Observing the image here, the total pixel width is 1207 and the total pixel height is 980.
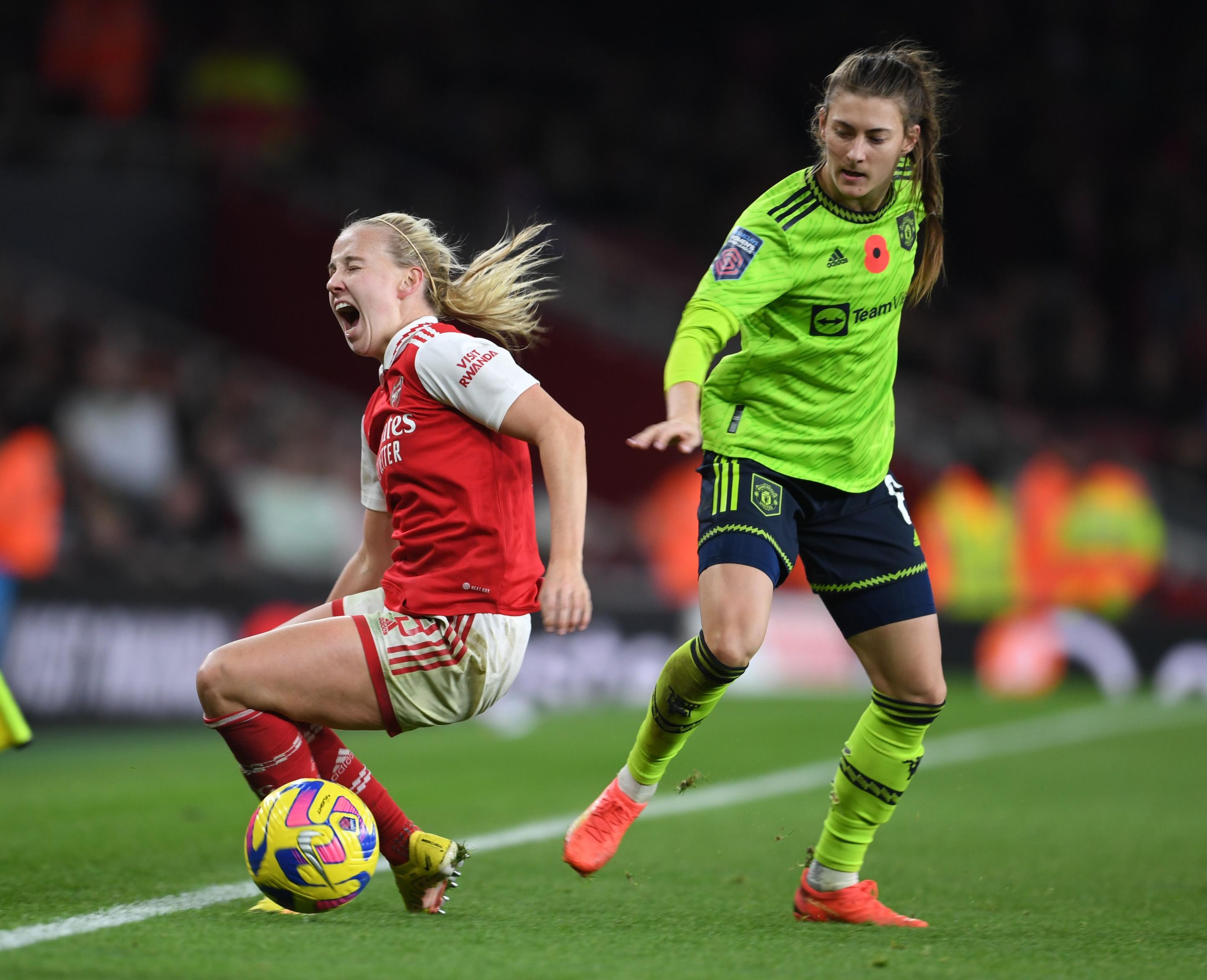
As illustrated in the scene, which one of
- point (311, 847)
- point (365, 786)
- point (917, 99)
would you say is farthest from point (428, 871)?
point (917, 99)

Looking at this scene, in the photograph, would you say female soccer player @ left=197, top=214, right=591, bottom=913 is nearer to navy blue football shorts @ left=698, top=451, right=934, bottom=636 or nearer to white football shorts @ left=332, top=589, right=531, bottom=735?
white football shorts @ left=332, top=589, right=531, bottom=735

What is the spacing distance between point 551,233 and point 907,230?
533 inches

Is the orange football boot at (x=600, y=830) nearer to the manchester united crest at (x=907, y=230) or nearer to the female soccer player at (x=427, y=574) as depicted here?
the female soccer player at (x=427, y=574)

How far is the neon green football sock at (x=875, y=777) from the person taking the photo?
4422mm

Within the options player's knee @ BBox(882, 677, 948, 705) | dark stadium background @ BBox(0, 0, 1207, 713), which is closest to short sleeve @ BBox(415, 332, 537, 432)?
player's knee @ BBox(882, 677, 948, 705)

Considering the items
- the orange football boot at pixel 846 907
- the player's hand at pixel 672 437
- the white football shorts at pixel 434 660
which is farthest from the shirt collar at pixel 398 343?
the orange football boot at pixel 846 907

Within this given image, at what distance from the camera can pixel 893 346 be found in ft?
15.0

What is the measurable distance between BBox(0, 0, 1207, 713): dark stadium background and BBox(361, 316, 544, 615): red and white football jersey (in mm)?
6473

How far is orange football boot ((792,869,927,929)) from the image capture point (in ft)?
14.2

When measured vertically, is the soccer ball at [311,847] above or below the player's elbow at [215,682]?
below

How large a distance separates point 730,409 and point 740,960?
154 cm

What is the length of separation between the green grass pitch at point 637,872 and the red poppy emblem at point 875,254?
1.72 meters

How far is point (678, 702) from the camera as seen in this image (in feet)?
14.5

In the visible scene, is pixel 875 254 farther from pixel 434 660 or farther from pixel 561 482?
pixel 434 660
